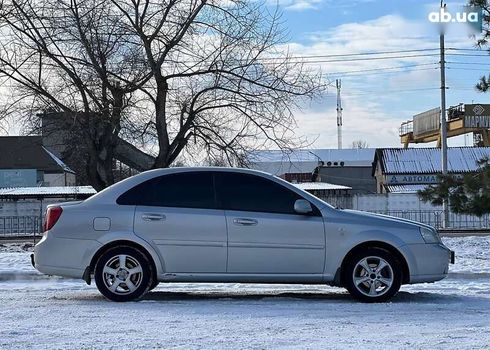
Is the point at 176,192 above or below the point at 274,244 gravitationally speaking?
above

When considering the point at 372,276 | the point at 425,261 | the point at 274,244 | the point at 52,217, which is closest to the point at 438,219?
the point at 425,261

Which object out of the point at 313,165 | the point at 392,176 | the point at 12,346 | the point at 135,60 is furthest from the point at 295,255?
the point at 313,165

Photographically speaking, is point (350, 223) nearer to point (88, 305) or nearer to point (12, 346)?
point (88, 305)

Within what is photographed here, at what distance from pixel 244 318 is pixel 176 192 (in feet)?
6.88

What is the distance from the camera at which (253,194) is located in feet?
31.0

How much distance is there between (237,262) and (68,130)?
8675 mm

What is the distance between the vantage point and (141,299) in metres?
9.28

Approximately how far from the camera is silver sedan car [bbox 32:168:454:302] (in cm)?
917

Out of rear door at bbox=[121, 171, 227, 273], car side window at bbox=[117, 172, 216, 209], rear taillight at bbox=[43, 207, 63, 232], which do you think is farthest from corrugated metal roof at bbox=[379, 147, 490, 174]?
rear taillight at bbox=[43, 207, 63, 232]

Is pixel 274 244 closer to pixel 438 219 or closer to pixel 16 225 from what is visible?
pixel 16 225

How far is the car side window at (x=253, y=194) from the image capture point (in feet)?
30.8

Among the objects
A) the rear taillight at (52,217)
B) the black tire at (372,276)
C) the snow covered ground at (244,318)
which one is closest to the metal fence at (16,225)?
the snow covered ground at (244,318)

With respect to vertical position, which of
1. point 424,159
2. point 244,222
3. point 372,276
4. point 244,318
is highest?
point 424,159

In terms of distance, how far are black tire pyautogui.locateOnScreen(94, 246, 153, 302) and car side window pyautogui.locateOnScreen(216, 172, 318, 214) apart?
3.94 feet
